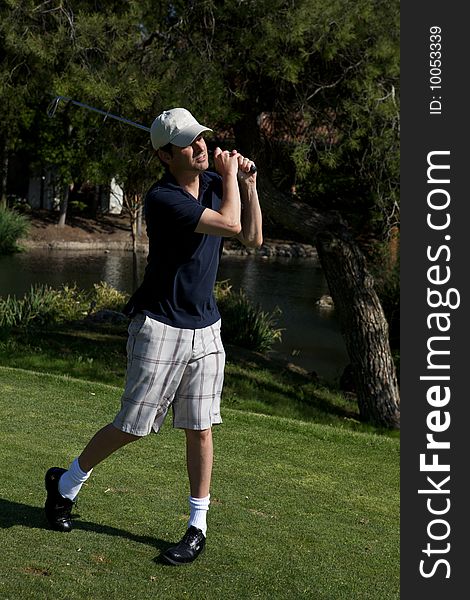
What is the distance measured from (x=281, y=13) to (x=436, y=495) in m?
6.97

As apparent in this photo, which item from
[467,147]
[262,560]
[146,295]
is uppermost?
[467,147]

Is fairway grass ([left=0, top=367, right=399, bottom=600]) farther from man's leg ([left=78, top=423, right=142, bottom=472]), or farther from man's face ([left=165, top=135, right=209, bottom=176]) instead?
man's face ([left=165, top=135, right=209, bottom=176])

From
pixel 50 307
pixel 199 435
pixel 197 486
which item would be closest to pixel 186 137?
pixel 199 435

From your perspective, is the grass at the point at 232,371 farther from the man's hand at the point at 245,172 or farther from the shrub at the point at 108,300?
the man's hand at the point at 245,172

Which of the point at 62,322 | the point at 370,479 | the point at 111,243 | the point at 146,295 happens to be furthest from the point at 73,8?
the point at 111,243

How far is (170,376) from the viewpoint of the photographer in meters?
4.23

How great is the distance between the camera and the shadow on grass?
4.44m

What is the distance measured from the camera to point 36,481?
5164 mm

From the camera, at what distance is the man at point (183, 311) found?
418cm

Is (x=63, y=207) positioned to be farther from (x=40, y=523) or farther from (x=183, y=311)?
(x=183, y=311)

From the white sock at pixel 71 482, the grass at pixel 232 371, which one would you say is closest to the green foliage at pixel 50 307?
the grass at pixel 232 371

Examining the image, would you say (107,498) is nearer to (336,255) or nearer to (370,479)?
(370,479)

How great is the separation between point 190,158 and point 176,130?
127 mm

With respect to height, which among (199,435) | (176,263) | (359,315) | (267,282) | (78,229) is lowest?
(199,435)
